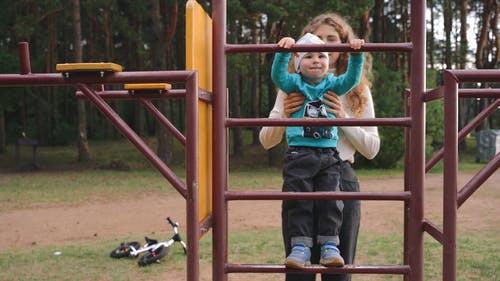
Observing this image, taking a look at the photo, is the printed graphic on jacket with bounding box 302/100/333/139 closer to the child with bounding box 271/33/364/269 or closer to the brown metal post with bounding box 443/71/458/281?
the child with bounding box 271/33/364/269

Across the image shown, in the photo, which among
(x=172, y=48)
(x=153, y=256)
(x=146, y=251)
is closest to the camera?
(x=153, y=256)

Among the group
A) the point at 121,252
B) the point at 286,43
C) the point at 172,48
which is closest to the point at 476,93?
the point at 286,43

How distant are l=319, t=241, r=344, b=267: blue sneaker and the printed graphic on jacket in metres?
0.45

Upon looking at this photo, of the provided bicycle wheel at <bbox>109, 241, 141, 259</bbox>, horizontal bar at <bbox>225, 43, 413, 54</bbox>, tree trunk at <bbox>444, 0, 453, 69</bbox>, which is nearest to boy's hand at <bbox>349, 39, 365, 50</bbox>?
horizontal bar at <bbox>225, 43, 413, 54</bbox>

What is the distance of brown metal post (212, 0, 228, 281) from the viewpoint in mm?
2318

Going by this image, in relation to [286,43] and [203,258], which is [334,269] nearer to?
[286,43]

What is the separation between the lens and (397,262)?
539 centimetres

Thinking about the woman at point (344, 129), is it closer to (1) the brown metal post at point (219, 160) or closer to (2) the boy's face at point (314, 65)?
(2) the boy's face at point (314, 65)

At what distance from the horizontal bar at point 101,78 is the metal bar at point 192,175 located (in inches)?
2.8

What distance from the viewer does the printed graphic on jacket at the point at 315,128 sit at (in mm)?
2373

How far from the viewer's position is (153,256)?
548cm

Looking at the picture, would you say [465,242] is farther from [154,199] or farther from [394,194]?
[154,199]

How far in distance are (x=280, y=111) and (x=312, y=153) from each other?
0.85ft

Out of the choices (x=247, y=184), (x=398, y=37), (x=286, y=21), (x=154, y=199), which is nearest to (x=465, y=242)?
(x=154, y=199)
